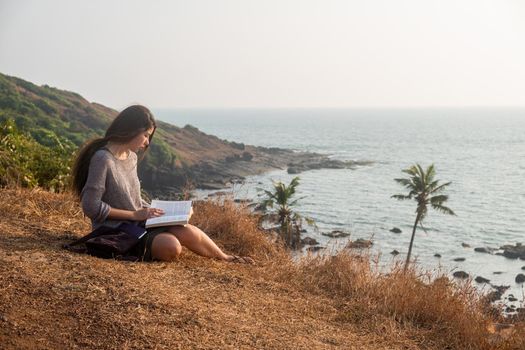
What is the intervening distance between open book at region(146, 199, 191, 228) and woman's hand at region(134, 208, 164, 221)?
0.06 metres

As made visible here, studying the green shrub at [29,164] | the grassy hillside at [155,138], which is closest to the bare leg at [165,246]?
the green shrub at [29,164]

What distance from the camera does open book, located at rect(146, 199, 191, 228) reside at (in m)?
5.37

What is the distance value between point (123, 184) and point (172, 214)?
548 millimetres

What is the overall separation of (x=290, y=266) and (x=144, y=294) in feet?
7.20

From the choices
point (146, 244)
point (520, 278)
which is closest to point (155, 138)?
point (520, 278)

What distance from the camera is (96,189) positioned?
5.22 meters

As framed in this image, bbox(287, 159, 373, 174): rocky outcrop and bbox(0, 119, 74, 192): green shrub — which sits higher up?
bbox(0, 119, 74, 192): green shrub

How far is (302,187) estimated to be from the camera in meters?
63.8

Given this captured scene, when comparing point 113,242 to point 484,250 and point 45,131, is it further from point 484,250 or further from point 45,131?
point 484,250

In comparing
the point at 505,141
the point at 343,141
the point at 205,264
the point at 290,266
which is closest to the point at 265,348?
the point at 205,264

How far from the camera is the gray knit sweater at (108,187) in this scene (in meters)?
5.23

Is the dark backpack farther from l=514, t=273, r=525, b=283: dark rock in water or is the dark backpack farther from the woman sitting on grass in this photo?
l=514, t=273, r=525, b=283: dark rock in water

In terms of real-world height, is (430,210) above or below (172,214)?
below

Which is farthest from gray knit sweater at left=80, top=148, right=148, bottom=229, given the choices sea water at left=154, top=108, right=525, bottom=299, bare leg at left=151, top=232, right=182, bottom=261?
sea water at left=154, top=108, right=525, bottom=299
